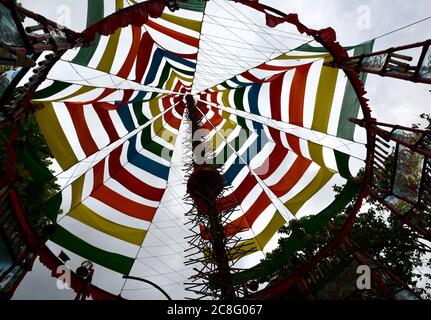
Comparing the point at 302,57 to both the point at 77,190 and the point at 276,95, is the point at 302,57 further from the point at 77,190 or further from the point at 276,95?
the point at 77,190

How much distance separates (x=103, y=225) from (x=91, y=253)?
0.98 meters

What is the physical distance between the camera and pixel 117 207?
355 inches

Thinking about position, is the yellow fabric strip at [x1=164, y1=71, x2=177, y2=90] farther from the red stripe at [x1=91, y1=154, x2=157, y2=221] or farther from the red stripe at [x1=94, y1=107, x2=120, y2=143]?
the red stripe at [x1=91, y1=154, x2=157, y2=221]

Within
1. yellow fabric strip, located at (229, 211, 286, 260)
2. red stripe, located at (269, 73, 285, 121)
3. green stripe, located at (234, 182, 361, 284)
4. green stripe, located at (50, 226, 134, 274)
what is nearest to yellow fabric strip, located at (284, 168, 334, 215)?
yellow fabric strip, located at (229, 211, 286, 260)

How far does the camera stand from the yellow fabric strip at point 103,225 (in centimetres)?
827

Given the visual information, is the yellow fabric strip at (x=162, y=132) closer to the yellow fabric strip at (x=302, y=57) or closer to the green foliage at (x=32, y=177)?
the green foliage at (x=32, y=177)

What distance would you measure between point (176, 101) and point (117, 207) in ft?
15.6

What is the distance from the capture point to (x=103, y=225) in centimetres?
846

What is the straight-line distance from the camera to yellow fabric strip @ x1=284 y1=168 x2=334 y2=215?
29.5 ft

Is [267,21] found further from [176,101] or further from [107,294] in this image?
[107,294]

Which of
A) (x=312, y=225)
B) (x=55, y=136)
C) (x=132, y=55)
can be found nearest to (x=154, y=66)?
(x=132, y=55)

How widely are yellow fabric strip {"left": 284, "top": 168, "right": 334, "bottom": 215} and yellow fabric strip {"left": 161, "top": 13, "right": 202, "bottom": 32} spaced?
196 inches

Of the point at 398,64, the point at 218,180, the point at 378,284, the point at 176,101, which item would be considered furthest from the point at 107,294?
the point at 398,64

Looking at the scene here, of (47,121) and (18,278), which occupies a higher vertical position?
(47,121)
